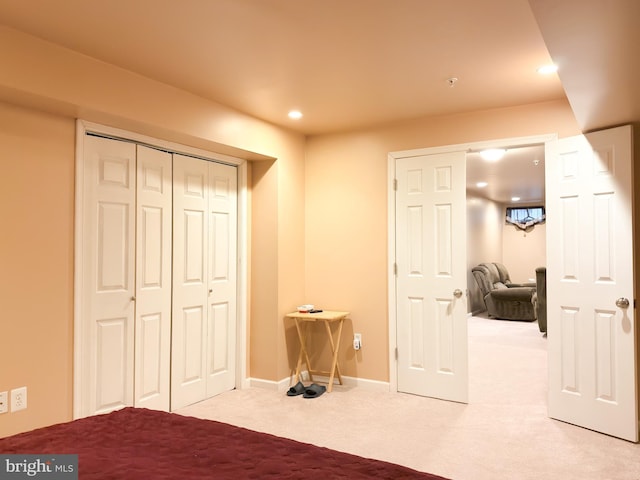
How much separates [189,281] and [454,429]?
237 cm

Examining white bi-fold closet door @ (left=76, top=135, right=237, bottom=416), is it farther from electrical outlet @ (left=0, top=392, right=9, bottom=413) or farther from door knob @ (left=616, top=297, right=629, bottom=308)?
door knob @ (left=616, top=297, right=629, bottom=308)

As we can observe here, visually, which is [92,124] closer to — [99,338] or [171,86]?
[171,86]

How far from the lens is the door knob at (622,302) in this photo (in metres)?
3.20

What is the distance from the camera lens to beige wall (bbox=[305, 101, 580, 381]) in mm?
4320

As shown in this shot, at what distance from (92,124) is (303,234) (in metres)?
2.27

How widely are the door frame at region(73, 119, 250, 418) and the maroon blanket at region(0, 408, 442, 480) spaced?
4.33ft

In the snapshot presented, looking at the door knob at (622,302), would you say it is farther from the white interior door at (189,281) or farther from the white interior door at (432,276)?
the white interior door at (189,281)

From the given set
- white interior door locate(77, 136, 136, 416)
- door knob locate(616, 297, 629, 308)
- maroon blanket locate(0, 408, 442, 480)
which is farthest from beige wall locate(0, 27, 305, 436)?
door knob locate(616, 297, 629, 308)

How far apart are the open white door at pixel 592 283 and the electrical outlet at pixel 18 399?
3.58 m

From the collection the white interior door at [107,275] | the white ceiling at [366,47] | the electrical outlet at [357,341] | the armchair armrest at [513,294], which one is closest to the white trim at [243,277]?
the white ceiling at [366,47]

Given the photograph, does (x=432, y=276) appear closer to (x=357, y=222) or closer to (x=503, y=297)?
(x=357, y=222)

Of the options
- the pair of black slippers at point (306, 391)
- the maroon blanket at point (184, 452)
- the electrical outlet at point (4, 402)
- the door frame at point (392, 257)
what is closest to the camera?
the maroon blanket at point (184, 452)

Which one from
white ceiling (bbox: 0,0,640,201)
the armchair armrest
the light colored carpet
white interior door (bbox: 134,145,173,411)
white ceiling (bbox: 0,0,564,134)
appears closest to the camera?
white ceiling (bbox: 0,0,640,201)

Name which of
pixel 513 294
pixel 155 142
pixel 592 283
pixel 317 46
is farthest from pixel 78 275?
pixel 513 294
